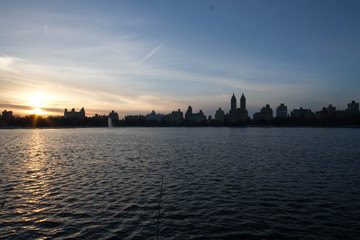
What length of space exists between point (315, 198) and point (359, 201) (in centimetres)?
310

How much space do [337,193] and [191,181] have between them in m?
13.0

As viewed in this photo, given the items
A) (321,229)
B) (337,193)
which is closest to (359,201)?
(337,193)

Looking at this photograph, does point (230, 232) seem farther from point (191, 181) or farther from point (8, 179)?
point (8, 179)

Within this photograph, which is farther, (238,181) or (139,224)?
(238,181)

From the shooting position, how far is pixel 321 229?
15.0 metres

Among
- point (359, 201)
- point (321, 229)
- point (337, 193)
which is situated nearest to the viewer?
point (321, 229)

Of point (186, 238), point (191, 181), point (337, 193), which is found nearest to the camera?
point (186, 238)

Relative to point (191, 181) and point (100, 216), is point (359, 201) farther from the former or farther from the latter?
point (100, 216)

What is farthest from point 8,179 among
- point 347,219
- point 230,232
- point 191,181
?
point 347,219

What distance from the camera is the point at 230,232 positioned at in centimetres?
1459

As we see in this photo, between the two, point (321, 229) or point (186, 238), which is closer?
point (186, 238)

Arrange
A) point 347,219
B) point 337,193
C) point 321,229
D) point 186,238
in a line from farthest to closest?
1. point 337,193
2. point 347,219
3. point 321,229
4. point 186,238

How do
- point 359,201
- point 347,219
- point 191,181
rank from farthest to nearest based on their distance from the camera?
point 191,181
point 359,201
point 347,219

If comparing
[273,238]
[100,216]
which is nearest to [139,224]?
[100,216]
